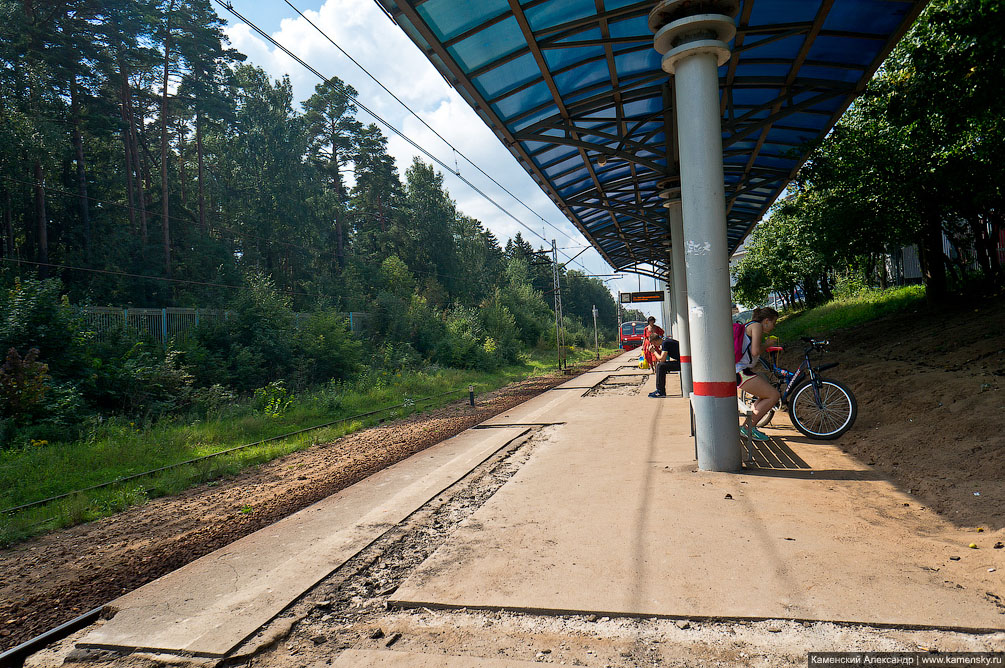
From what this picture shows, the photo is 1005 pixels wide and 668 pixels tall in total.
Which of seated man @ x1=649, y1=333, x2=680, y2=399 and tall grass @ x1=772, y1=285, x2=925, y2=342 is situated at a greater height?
tall grass @ x1=772, y1=285, x2=925, y2=342

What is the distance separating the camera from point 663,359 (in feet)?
44.2

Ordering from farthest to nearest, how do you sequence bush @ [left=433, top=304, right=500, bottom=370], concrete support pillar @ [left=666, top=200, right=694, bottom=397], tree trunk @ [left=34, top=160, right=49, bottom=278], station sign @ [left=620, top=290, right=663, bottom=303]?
bush @ [left=433, top=304, right=500, bottom=370] → tree trunk @ [left=34, top=160, right=49, bottom=278] → station sign @ [left=620, top=290, right=663, bottom=303] → concrete support pillar @ [left=666, top=200, right=694, bottom=397]

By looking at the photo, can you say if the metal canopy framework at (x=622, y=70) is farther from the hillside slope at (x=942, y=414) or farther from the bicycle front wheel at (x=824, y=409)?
the hillside slope at (x=942, y=414)

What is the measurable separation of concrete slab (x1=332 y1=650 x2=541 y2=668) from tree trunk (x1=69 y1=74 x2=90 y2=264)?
32.6m

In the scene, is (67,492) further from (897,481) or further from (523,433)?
(897,481)

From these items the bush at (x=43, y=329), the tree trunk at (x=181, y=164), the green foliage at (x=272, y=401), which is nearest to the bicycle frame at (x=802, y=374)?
the green foliage at (x=272, y=401)

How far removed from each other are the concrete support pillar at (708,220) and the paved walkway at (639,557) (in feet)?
1.78

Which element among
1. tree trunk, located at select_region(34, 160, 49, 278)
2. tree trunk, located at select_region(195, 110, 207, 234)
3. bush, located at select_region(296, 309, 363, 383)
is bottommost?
bush, located at select_region(296, 309, 363, 383)

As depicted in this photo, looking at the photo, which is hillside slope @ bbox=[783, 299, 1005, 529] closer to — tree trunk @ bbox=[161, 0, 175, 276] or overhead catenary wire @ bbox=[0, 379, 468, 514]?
overhead catenary wire @ bbox=[0, 379, 468, 514]

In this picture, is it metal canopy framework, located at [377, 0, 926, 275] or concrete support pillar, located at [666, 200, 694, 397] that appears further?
concrete support pillar, located at [666, 200, 694, 397]

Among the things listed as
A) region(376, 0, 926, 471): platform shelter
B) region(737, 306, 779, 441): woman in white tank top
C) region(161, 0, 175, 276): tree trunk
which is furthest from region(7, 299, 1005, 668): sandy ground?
region(161, 0, 175, 276): tree trunk

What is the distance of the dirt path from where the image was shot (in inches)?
163

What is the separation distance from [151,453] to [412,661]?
8983 millimetres

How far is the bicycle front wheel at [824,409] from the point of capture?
7.06 metres
